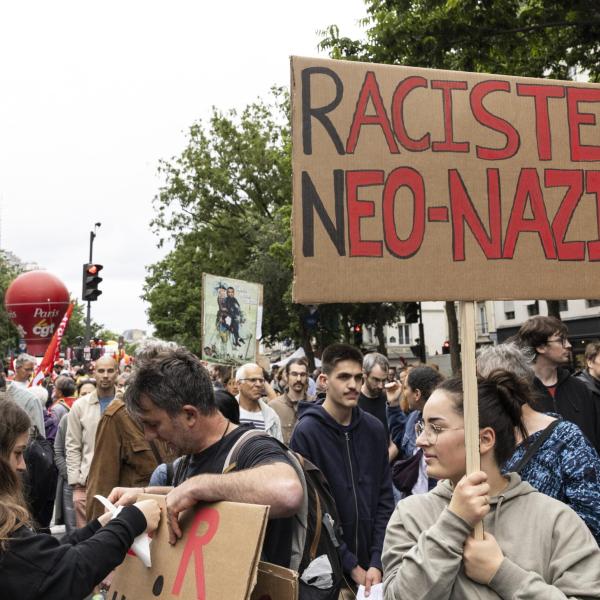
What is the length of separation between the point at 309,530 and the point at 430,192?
1194 mm

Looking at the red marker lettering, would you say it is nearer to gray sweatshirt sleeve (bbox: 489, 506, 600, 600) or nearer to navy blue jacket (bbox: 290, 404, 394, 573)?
gray sweatshirt sleeve (bbox: 489, 506, 600, 600)

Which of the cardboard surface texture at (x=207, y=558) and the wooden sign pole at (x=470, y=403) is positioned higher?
the wooden sign pole at (x=470, y=403)

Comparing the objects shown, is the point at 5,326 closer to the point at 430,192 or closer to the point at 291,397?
the point at 291,397

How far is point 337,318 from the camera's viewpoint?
33406 mm

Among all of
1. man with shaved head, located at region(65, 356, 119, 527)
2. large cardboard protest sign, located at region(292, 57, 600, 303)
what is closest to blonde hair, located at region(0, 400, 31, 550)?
large cardboard protest sign, located at region(292, 57, 600, 303)

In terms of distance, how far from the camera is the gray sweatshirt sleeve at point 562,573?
2.16 meters

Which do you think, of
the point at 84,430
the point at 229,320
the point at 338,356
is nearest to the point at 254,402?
the point at 84,430

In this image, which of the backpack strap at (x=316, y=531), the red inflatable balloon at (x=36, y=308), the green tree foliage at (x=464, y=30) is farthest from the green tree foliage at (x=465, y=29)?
the red inflatable balloon at (x=36, y=308)

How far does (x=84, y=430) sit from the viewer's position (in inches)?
284

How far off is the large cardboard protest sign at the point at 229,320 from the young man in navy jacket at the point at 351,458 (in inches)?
228

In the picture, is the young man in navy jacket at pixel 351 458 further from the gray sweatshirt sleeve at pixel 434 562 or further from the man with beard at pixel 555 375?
the gray sweatshirt sleeve at pixel 434 562

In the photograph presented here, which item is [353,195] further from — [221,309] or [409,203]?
[221,309]

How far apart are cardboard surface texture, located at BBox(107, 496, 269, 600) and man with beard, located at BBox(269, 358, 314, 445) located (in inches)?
223

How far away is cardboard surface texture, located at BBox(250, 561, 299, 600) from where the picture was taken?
7.42 ft
